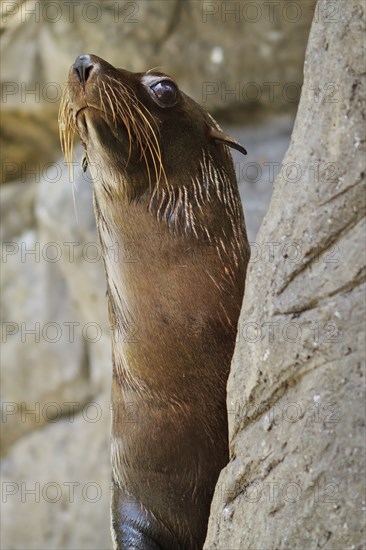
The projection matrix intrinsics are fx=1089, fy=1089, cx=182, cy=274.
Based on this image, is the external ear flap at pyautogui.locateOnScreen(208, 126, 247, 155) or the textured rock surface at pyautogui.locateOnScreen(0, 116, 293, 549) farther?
the textured rock surface at pyautogui.locateOnScreen(0, 116, 293, 549)

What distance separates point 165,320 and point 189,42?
12.8 ft

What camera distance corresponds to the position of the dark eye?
4.33 metres

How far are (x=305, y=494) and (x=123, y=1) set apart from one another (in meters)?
5.19

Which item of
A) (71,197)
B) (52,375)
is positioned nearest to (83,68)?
(71,197)

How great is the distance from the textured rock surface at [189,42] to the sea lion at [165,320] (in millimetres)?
3394

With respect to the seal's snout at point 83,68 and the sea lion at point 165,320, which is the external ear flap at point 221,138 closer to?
the sea lion at point 165,320

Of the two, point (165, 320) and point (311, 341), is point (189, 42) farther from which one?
point (311, 341)

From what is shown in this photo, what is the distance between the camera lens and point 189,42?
772 cm

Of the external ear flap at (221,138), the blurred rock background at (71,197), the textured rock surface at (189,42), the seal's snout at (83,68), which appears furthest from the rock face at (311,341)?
the textured rock surface at (189,42)

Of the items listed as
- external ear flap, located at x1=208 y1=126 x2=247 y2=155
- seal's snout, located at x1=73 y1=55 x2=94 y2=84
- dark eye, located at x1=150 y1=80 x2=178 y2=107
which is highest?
seal's snout, located at x1=73 y1=55 x2=94 y2=84

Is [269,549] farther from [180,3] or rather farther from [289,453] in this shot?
[180,3]

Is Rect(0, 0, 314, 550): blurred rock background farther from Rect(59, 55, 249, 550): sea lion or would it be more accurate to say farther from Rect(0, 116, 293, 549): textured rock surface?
Rect(59, 55, 249, 550): sea lion

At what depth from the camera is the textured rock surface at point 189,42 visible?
7594mm

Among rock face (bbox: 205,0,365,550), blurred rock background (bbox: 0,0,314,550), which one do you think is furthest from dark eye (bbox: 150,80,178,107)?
blurred rock background (bbox: 0,0,314,550)
